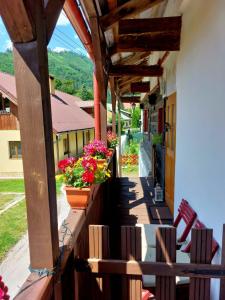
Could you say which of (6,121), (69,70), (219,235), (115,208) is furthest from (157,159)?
(69,70)

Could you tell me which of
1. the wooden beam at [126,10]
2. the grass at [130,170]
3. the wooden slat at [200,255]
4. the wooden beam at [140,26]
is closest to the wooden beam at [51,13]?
the wooden slat at [200,255]

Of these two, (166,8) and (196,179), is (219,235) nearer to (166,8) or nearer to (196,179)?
(196,179)

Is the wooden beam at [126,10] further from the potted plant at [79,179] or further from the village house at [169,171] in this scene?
the potted plant at [79,179]

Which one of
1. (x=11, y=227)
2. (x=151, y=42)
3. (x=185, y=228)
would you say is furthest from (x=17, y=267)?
(x=151, y=42)

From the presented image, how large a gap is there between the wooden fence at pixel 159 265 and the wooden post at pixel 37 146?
1.17ft

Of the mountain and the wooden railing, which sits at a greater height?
the mountain

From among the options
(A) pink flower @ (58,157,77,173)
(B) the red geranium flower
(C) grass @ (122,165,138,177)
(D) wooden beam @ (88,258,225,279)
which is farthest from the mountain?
(D) wooden beam @ (88,258,225,279)

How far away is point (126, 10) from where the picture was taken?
244cm

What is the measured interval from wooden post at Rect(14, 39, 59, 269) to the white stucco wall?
4.02 feet

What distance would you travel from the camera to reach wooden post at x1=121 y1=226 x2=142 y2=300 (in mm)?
1251

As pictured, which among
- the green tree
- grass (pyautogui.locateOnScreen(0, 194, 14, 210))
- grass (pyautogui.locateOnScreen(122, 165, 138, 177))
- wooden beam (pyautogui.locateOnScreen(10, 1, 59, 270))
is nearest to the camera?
wooden beam (pyautogui.locateOnScreen(10, 1, 59, 270))

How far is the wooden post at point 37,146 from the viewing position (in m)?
0.87

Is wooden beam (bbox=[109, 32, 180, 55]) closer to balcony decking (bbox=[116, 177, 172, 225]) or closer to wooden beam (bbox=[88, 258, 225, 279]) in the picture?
balcony decking (bbox=[116, 177, 172, 225])

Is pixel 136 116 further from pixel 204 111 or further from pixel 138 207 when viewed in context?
pixel 204 111
